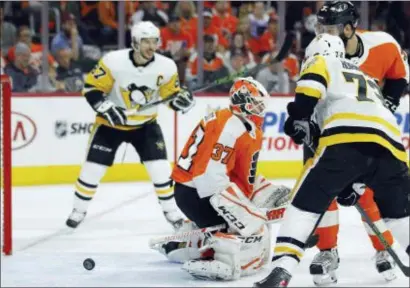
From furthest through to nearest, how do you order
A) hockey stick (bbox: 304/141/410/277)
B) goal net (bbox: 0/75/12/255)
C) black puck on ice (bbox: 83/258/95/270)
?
1. goal net (bbox: 0/75/12/255)
2. black puck on ice (bbox: 83/258/95/270)
3. hockey stick (bbox: 304/141/410/277)

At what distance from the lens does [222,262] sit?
4.36 m

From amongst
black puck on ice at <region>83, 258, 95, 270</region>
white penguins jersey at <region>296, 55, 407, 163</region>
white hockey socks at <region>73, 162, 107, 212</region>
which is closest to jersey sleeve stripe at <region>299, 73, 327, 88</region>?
white penguins jersey at <region>296, 55, 407, 163</region>

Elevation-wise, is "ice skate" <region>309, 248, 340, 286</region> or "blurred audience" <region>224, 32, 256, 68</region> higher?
"ice skate" <region>309, 248, 340, 286</region>

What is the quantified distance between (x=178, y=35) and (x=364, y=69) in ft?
12.1

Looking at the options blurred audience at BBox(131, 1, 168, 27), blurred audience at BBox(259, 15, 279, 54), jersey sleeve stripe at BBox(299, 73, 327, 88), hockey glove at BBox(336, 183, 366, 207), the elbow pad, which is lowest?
blurred audience at BBox(259, 15, 279, 54)

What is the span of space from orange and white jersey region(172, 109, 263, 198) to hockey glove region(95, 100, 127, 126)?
3.20 ft

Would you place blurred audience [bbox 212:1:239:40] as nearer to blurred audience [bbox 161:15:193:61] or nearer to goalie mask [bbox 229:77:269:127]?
blurred audience [bbox 161:15:193:61]

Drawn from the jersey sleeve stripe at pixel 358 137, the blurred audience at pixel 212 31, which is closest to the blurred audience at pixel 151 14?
the blurred audience at pixel 212 31

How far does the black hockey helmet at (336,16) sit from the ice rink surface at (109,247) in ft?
3.39

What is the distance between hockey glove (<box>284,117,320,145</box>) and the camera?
12.8ft

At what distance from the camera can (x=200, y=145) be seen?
4.45 metres

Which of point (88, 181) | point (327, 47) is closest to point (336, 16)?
point (327, 47)

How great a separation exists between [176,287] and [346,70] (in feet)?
3.76

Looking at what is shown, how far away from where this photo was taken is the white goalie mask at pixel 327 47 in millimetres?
3881
